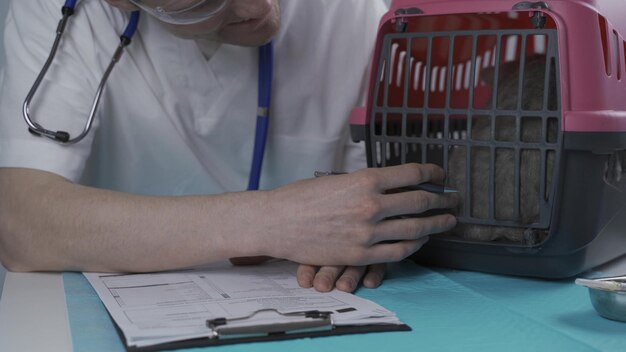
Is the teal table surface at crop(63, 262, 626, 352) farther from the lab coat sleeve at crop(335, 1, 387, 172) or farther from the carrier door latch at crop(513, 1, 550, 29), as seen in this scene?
the lab coat sleeve at crop(335, 1, 387, 172)

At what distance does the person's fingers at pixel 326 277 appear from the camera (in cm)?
88

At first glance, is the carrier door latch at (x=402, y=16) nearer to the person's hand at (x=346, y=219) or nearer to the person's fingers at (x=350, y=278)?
the person's hand at (x=346, y=219)

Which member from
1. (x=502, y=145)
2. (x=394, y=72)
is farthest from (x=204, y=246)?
(x=394, y=72)

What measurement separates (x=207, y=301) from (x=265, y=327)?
137 mm

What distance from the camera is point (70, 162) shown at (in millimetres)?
→ 1091

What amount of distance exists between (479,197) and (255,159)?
44 cm

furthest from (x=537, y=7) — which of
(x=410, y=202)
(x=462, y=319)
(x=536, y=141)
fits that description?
(x=462, y=319)

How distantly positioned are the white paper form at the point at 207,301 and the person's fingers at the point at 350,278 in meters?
→ 0.01

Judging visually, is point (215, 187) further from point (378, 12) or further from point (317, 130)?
point (378, 12)

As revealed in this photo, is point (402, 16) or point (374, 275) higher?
point (402, 16)

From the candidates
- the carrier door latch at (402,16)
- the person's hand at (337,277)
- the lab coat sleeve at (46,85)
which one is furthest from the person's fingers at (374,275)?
the lab coat sleeve at (46,85)

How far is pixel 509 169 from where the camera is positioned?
938 mm

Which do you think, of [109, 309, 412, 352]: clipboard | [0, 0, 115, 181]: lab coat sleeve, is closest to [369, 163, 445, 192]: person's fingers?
[109, 309, 412, 352]: clipboard

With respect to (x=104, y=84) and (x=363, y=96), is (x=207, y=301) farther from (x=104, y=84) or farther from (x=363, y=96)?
(x=363, y=96)
